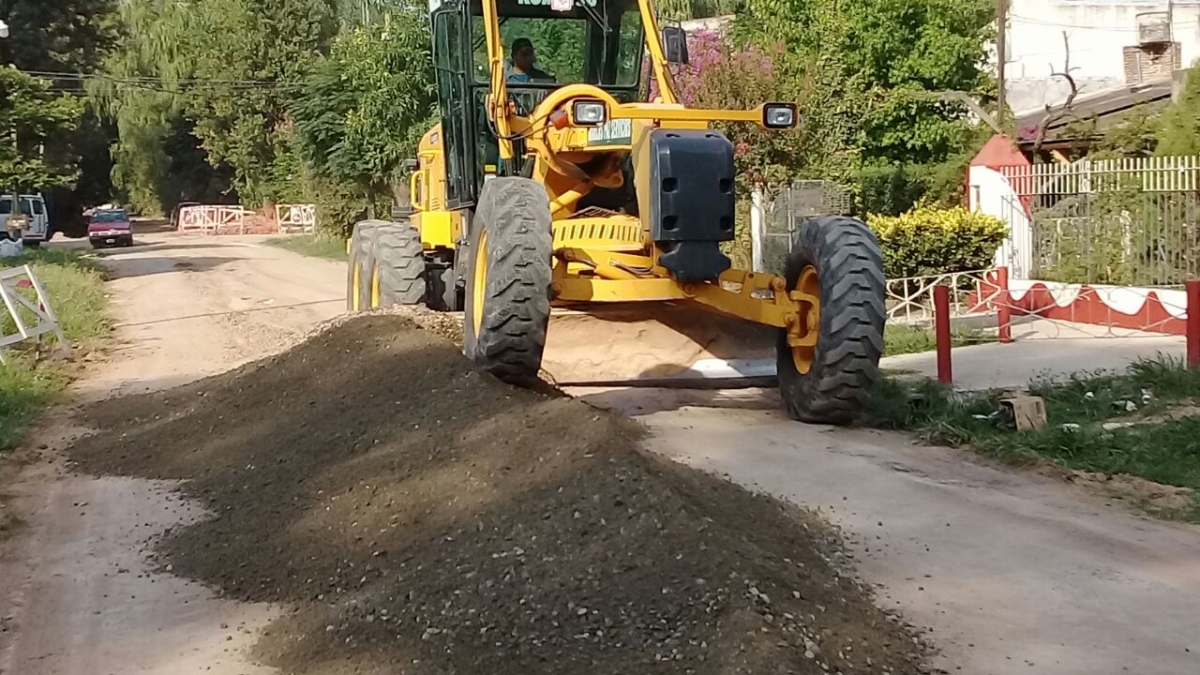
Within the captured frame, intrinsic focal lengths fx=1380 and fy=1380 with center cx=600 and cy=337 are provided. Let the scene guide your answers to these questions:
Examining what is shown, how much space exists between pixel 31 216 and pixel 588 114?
40457mm

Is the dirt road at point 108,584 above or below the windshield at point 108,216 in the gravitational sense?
below

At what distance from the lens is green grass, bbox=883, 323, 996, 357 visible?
43.9 ft

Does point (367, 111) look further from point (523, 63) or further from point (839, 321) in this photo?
point (839, 321)

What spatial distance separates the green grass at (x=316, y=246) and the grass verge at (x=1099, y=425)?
25.9 m

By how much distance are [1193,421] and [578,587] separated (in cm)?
490

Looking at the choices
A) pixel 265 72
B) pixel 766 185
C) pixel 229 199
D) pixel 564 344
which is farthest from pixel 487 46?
pixel 229 199

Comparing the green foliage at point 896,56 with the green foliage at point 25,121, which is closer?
the green foliage at point 896,56

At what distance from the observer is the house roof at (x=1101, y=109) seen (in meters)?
22.0

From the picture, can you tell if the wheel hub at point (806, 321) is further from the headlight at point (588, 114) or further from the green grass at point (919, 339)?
the green grass at point (919, 339)

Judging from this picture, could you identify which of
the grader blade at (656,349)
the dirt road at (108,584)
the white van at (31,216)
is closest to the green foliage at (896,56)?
the dirt road at (108,584)

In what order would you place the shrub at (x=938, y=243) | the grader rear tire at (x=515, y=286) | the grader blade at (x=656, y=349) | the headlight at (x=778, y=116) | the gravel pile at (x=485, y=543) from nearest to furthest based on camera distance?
1. the gravel pile at (x=485, y=543)
2. the grader rear tire at (x=515, y=286)
3. the headlight at (x=778, y=116)
4. the grader blade at (x=656, y=349)
5. the shrub at (x=938, y=243)

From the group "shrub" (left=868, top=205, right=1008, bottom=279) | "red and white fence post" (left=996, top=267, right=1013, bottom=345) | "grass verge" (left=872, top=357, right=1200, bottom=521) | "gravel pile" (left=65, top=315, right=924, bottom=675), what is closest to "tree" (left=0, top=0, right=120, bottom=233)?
"shrub" (left=868, top=205, right=1008, bottom=279)

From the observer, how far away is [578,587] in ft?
17.0

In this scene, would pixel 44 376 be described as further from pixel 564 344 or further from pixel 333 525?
pixel 333 525
